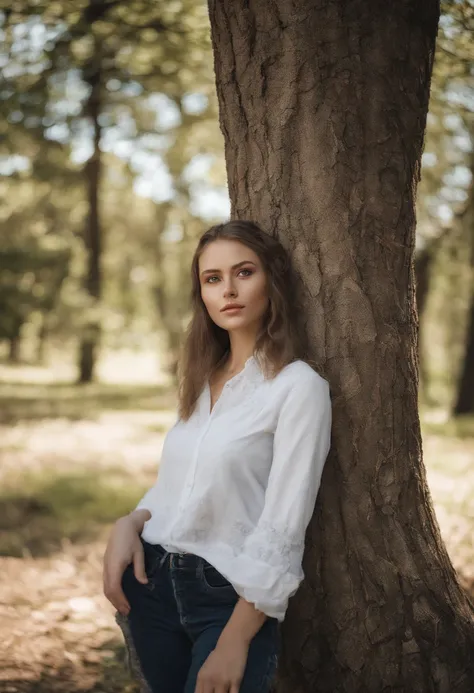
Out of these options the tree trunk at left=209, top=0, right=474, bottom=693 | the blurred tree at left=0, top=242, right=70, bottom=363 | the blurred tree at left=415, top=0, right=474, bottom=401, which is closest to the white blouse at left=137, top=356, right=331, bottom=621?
the tree trunk at left=209, top=0, right=474, bottom=693

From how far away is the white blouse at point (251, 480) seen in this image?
1949 millimetres

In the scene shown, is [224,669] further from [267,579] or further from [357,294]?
[357,294]

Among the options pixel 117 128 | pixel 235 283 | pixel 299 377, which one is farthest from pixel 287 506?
pixel 117 128

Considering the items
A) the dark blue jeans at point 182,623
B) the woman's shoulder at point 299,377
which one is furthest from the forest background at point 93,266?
Answer: the woman's shoulder at point 299,377

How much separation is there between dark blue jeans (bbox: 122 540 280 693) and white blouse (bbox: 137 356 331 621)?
0.07 metres

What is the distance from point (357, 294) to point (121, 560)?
1291 mm

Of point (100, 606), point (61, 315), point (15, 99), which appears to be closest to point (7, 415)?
point (61, 315)

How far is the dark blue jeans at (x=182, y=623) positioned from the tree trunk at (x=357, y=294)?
57 cm

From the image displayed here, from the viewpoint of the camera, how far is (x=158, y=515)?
2.35m

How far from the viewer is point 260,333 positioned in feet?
7.84

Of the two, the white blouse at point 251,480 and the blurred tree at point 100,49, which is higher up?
the blurred tree at point 100,49

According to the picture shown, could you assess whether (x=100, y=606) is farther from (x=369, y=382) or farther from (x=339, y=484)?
(x=369, y=382)

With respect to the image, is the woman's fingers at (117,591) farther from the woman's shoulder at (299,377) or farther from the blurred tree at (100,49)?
the blurred tree at (100,49)

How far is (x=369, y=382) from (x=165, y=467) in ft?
2.74
